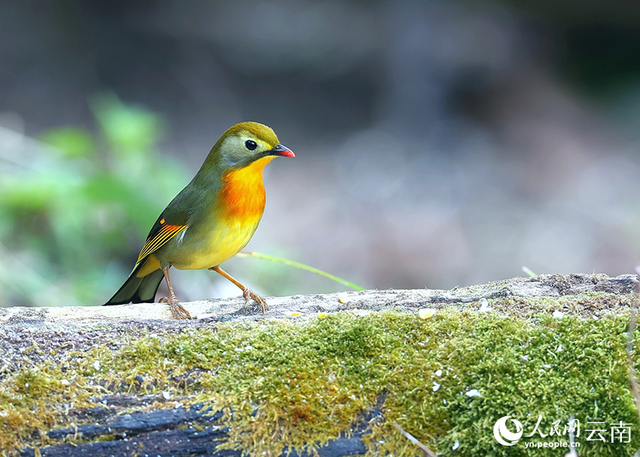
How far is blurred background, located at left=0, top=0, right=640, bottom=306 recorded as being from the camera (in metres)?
7.75

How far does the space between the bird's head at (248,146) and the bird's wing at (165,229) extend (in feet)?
1.26

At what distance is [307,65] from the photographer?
9.77 meters

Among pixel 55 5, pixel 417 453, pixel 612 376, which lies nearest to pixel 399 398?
pixel 417 453

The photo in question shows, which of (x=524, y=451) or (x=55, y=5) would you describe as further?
(x=55, y=5)

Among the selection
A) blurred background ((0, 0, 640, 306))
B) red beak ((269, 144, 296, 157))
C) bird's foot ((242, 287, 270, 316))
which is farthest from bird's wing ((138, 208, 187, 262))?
blurred background ((0, 0, 640, 306))

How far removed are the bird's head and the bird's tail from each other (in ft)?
3.18

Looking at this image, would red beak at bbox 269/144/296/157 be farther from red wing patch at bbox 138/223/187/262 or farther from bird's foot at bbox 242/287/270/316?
bird's foot at bbox 242/287/270/316

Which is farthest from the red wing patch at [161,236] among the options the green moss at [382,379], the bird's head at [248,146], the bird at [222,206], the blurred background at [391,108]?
the blurred background at [391,108]

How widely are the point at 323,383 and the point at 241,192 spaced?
130 cm

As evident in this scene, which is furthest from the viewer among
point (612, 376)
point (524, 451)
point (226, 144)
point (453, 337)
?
point (226, 144)

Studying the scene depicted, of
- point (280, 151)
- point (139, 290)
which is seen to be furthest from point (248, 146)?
point (139, 290)

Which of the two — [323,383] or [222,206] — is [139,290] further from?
[323,383]

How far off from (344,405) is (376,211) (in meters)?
6.29

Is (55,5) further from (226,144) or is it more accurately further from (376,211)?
(226,144)
